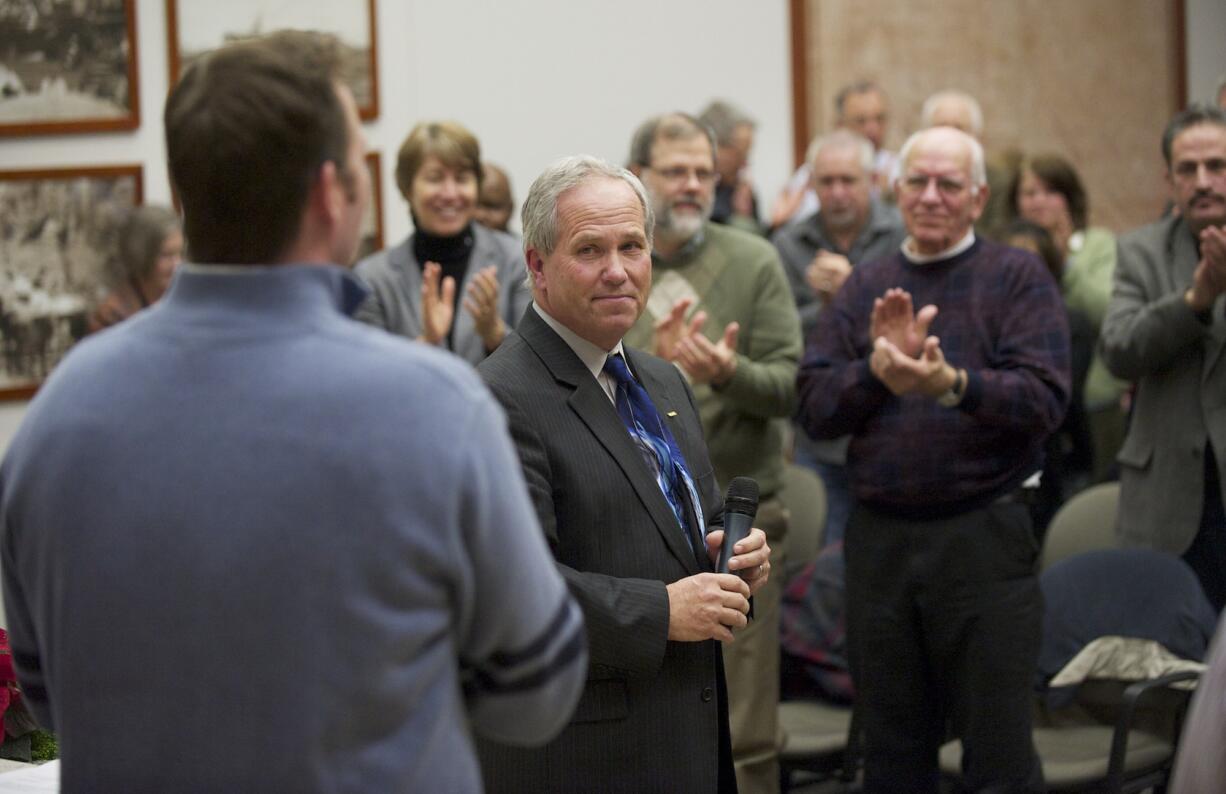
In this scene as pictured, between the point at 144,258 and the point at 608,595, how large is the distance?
2920mm

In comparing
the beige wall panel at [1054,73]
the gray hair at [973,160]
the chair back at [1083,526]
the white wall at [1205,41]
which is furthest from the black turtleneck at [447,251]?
the white wall at [1205,41]

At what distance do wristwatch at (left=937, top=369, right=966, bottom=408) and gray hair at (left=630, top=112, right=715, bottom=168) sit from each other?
1.12 meters

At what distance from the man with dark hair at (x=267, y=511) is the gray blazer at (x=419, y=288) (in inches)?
99.9

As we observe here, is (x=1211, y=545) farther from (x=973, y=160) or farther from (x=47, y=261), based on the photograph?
(x=47, y=261)

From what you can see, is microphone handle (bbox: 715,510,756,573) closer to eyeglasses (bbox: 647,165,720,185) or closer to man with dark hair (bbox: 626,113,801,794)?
man with dark hair (bbox: 626,113,801,794)

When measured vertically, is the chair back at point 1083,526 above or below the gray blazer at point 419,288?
below

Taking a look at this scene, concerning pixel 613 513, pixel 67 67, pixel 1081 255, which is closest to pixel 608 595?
pixel 613 513

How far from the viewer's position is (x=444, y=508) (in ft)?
4.35

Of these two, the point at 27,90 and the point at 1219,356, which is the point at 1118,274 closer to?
the point at 1219,356

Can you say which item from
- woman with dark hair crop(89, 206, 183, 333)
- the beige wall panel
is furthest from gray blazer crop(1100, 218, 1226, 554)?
the beige wall panel

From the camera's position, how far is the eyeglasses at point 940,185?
3.50 meters

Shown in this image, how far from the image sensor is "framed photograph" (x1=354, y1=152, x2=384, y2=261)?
19.4 ft

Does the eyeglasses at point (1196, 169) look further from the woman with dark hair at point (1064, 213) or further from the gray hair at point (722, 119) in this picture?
the gray hair at point (722, 119)

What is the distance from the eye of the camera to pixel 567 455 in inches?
90.2
